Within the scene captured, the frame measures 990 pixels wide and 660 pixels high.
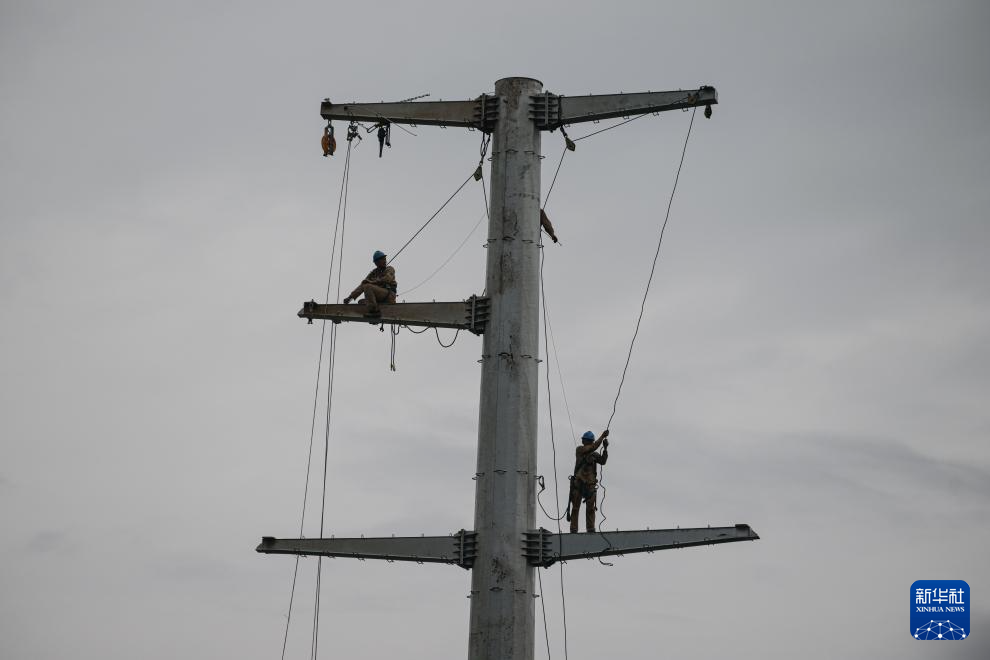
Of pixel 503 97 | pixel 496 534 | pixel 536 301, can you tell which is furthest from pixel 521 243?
pixel 496 534

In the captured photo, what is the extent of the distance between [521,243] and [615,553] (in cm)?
494

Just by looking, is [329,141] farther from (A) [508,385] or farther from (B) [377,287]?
(A) [508,385]

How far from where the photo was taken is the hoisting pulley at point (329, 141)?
78.9 ft

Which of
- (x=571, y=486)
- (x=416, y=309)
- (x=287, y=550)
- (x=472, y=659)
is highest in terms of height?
(x=416, y=309)

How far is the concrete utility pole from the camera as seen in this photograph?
20.8 m

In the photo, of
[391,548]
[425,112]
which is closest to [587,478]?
[391,548]

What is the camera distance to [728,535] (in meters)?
19.7

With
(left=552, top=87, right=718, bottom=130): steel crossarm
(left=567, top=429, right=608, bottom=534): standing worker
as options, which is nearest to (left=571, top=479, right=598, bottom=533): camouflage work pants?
(left=567, top=429, right=608, bottom=534): standing worker

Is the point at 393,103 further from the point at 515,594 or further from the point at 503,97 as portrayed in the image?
the point at 515,594

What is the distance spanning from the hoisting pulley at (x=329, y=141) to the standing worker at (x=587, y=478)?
250 inches

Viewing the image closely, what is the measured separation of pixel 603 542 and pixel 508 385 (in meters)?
2.69

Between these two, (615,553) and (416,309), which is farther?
(416,309)

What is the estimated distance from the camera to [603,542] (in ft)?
68.6

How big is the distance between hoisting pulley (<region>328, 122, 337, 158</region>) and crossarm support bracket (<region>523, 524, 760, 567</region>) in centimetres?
736
